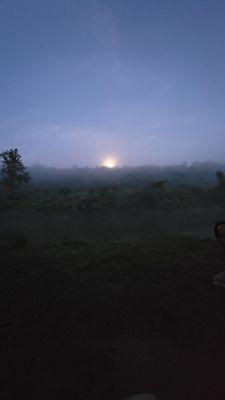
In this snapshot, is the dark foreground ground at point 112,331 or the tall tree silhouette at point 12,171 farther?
the tall tree silhouette at point 12,171

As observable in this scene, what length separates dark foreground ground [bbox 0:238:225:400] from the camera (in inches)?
163

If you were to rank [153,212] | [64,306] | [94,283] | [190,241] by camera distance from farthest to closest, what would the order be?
1. [153,212]
2. [190,241]
3. [94,283]
4. [64,306]

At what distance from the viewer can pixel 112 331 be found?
5.54 m

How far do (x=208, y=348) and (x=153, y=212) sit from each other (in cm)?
2781

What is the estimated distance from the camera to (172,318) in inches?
234

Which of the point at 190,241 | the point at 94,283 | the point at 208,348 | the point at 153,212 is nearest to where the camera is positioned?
the point at 208,348

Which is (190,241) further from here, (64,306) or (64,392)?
(64,392)

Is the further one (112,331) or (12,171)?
(12,171)

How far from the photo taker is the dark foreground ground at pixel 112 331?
4148mm

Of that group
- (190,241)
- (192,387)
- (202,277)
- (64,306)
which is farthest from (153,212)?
(192,387)

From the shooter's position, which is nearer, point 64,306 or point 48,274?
point 64,306

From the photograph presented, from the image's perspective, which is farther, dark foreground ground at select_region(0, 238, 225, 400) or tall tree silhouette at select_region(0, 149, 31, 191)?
tall tree silhouette at select_region(0, 149, 31, 191)

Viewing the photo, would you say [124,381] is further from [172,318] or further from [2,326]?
[2,326]

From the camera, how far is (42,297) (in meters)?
7.05
